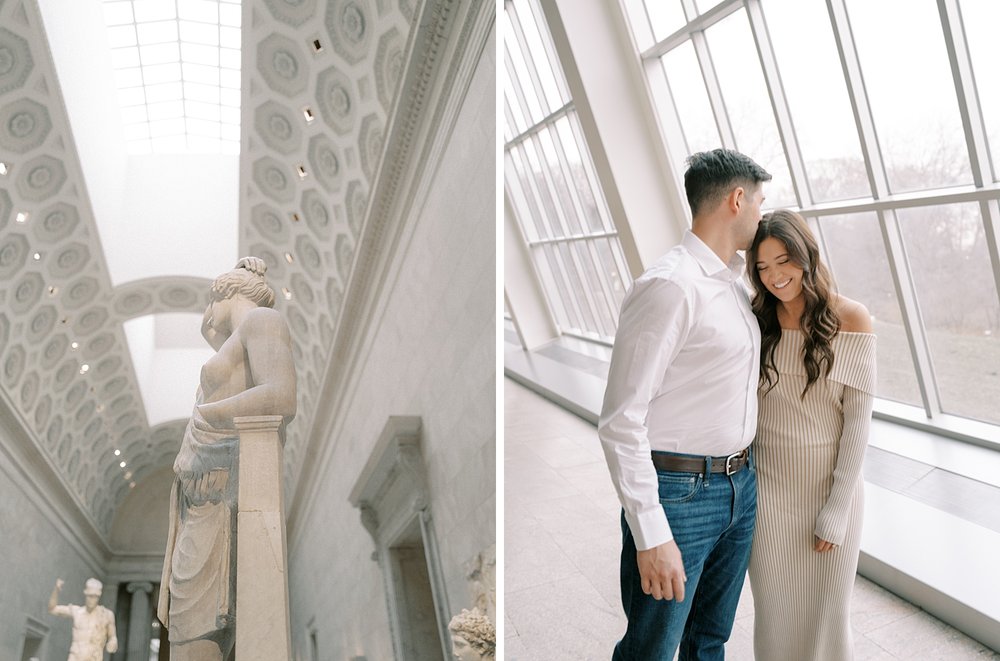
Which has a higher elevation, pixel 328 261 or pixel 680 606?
pixel 328 261

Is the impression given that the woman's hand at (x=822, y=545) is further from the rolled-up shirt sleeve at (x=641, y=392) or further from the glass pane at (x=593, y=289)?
the glass pane at (x=593, y=289)

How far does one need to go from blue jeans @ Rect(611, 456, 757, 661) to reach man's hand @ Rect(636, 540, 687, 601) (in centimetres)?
20

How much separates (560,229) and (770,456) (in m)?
12.5

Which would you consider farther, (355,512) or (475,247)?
(475,247)

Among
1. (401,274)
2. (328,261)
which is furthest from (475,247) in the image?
(328,261)

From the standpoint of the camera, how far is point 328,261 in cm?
222

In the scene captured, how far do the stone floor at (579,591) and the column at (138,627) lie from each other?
2488 mm

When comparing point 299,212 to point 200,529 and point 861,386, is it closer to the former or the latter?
point 200,529

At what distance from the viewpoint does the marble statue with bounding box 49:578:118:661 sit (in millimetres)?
1837

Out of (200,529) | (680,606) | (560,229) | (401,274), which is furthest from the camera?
(560,229)

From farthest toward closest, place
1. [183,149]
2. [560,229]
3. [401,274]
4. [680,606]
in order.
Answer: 1. [560,229]
2. [680,606]
3. [401,274]
4. [183,149]

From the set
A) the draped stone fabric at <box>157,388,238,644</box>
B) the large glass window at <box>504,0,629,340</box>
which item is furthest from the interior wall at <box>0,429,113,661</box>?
the large glass window at <box>504,0,629,340</box>

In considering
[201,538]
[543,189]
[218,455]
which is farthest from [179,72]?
[543,189]

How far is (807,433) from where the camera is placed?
2.81 m
